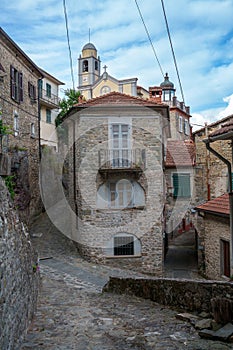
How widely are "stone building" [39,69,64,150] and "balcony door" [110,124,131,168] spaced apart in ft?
45.3

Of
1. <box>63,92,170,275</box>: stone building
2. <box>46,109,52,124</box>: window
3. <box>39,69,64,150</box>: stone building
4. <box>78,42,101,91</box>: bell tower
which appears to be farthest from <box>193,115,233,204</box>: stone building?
<box>78,42,101,91</box>: bell tower

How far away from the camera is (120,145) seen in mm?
15844

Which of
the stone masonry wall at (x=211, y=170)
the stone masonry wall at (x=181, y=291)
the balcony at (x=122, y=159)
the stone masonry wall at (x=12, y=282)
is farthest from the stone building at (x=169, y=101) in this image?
the stone masonry wall at (x=12, y=282)

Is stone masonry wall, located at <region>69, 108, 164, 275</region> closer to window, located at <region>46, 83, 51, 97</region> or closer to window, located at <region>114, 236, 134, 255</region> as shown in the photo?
window, located at <region>114, 236, 134, 255</region>

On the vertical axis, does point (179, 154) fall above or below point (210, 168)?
above

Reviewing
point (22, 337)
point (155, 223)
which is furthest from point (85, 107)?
point (22, 337)

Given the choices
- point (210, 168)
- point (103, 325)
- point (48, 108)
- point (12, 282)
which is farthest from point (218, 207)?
point (48, 108)

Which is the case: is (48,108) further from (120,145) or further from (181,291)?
(181,291)

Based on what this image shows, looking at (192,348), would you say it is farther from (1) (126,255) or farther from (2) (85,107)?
(2) (85,107)

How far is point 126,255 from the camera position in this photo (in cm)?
1585

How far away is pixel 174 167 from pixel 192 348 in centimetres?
1759

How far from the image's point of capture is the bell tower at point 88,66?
51.3 m

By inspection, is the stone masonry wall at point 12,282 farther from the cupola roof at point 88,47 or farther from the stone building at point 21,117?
the cupola roof at point 88,47

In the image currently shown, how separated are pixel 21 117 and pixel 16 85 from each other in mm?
1835
